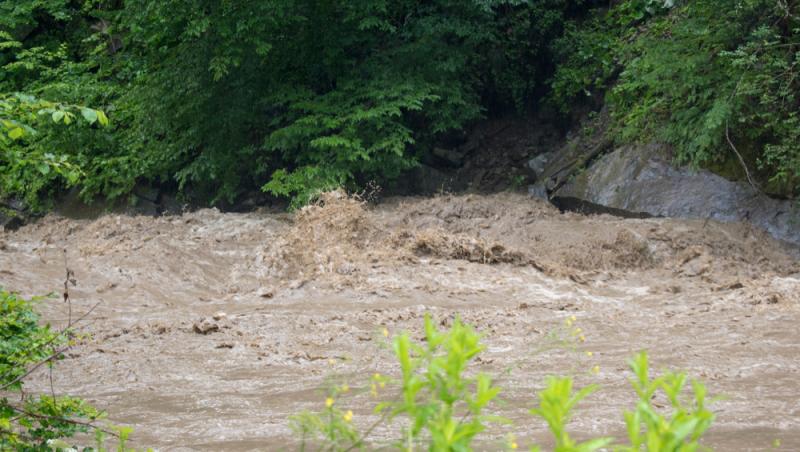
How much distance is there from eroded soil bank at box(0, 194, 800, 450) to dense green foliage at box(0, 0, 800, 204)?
135 cm

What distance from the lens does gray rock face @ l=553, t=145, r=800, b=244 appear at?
1216 centimetres

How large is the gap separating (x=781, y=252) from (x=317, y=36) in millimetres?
8469

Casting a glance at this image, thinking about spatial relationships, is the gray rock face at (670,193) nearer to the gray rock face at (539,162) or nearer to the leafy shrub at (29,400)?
the gray rock face at (539,162)

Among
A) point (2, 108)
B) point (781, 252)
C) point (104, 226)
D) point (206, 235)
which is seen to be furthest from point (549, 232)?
point (2, 108)

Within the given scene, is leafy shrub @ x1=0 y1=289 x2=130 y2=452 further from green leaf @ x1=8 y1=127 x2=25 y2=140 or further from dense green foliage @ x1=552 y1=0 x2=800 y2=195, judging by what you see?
dense green foliage @ x1=552 y1=0 x2=800 y2=195

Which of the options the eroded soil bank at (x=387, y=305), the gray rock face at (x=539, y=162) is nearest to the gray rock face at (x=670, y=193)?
the eroded soil bank at (x=387, y=305)

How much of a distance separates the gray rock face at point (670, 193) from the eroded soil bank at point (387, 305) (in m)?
0.41

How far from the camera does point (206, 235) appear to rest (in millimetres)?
13430

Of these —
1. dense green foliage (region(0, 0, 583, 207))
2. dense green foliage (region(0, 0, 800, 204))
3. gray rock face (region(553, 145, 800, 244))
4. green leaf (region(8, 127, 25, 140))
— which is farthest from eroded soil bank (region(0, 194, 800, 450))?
green leaf (region(8, 127, 25, 140))

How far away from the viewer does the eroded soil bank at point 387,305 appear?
575cm

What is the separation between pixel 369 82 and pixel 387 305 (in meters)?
6.81

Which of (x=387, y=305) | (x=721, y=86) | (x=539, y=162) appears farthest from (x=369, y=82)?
(x=387, y=305)

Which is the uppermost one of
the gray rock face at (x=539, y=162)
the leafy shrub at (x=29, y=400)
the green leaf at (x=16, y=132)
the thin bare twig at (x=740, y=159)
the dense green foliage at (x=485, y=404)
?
the green leaf at (x=16, y=132)

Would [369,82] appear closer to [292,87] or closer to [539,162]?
[292,87]
